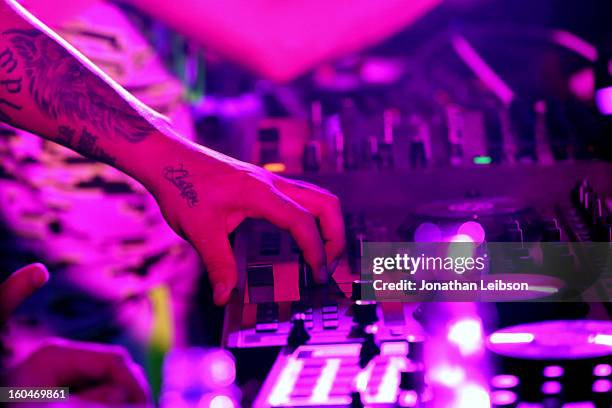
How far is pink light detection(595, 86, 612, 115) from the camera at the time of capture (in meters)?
1.13

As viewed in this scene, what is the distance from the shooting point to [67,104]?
700mm

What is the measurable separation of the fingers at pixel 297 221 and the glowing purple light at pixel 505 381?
20cm

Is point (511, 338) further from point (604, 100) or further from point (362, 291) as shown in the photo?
point (604, 100)

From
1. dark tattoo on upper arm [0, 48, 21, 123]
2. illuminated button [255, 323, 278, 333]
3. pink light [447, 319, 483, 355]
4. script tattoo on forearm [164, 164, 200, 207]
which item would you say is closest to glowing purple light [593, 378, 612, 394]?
pink light [447, 319, 483, 355]

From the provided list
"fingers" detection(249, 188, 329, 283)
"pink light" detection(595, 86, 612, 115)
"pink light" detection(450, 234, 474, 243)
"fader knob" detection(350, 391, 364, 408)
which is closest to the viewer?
"fader knob" detection(350, 391, 364, 408)

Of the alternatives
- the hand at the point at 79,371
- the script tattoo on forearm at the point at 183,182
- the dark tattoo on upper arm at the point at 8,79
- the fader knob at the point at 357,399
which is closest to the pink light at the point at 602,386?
the fader knob at the point at 357,399

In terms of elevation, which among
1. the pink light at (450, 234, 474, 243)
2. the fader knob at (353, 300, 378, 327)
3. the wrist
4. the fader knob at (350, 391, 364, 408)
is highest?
the wrist

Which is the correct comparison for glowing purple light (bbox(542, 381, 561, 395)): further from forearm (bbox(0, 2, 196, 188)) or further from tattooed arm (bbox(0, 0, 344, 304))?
forearm (bbox(0, 2, 196, 188))

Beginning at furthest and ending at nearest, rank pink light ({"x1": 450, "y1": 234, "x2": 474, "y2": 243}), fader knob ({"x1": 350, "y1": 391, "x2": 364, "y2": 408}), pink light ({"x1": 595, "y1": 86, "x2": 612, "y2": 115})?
pink light ({"x1": 595, "y1": 86, "x2": 612, "y2": 115}) < pink light ({"x1": 450, "y1": 234, "x2": 474, "y2": 243}) < fader knob ({"x1": 350, "y1": 391, "x2": 364, "y2": 408})

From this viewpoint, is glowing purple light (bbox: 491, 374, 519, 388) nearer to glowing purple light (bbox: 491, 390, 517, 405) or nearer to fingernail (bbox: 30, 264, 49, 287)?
glowing purple light (bbox: 491, 390, 517, 405)

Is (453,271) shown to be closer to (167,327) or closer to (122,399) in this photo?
(122,399)

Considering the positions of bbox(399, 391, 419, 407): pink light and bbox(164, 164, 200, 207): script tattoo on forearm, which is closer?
bbox(399, 391, 419, 407): pink light

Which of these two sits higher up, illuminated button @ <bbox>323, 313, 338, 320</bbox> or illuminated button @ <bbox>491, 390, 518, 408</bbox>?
illuminated button @ <bbox>323, 313, 338, 320</bbox>

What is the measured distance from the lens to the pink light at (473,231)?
78 centimetres
